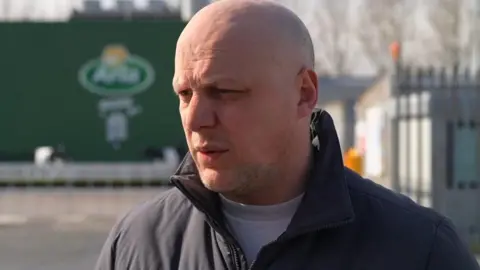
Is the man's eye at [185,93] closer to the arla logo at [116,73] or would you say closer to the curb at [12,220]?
the curb at [12,220]

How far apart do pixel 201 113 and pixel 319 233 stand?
41 centimetres

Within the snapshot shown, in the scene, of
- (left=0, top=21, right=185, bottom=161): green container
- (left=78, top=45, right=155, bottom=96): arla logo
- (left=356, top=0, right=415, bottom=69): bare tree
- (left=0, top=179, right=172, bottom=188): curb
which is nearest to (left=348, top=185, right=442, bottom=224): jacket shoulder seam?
(left=0, top=179, right=172, bottom=188): curb

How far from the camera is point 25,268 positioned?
11.2m

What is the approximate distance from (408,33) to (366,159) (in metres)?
40.9

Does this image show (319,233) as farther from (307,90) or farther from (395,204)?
(307,90)

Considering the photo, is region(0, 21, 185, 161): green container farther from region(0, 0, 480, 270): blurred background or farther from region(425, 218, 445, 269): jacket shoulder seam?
region(425, 218, 445, 269): jacket shoulder seam

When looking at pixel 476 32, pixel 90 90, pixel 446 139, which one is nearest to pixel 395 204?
pixel 446 139

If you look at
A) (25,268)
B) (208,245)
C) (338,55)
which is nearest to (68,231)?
(25,268)

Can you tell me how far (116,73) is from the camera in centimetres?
2312

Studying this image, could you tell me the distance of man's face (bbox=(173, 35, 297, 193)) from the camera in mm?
1826

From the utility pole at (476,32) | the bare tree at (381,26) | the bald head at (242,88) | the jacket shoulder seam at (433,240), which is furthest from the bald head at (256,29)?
the bare tree at (381,26)

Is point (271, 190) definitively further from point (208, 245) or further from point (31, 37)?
point (31, 37)

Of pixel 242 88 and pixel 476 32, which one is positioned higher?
pixel 476 32

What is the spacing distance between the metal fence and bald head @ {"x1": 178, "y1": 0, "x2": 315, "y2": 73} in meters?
8.51
